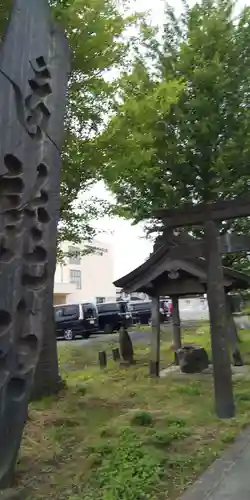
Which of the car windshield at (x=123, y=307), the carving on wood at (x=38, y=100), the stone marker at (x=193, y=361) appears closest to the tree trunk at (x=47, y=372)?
the stone marker at (x=193, y=361)

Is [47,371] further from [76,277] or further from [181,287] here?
[76,277]

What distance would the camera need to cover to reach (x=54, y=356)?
8539 millimetres

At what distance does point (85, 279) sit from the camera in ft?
163

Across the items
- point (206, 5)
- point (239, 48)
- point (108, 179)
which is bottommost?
point (108, 179)

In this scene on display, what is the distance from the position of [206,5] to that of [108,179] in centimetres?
790

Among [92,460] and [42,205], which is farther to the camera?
[92,460]

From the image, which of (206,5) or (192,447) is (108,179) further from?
(206,5)

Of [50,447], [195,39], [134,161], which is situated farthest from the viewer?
[195,39]

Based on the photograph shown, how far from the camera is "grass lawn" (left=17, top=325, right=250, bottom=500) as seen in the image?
Answer: 4434 mm

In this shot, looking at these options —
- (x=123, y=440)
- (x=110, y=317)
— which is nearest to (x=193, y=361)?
(x=123, y=440)

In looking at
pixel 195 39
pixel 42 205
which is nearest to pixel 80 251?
pixel 195 39

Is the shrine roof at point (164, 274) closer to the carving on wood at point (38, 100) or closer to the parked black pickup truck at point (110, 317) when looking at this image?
the carving on wood at point (38, 100)

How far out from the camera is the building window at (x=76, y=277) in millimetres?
47406

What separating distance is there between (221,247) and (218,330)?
142 centimetres
